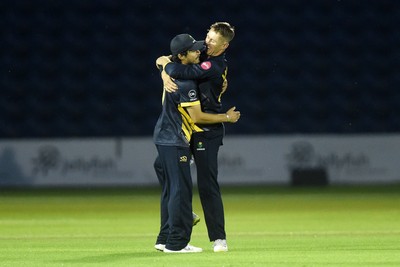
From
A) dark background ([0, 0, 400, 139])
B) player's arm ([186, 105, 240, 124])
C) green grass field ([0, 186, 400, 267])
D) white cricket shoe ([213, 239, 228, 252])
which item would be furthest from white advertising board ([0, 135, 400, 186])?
player's arm ([186, 105, 240, 124])

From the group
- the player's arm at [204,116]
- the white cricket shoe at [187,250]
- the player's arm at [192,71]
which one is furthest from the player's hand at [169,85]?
the white cricket shoe at [187,250]

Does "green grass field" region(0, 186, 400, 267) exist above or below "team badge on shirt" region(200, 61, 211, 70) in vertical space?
below

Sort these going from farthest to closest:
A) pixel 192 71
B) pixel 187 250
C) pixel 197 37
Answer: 1. pixel 197 37
2. pixel 187 250
3. pixel 192 71

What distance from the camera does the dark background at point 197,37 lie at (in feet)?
54.5

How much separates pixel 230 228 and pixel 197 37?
7.62m

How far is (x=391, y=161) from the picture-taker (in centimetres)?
1495

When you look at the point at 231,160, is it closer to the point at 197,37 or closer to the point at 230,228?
the point at 197,37

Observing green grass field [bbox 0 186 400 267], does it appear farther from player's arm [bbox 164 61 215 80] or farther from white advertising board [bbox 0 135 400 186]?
player's arm [bbox 164 61 215 80]

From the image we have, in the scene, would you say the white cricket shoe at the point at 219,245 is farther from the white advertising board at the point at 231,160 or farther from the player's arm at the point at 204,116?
the white advertising board at the point at 231,160

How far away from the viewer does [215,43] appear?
7.14m

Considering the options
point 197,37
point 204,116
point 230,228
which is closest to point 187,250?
point 204,116

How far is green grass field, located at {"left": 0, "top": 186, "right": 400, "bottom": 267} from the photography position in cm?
689

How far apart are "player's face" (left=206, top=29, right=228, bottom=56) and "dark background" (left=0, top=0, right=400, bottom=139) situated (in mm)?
9231

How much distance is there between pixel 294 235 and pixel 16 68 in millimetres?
9147
